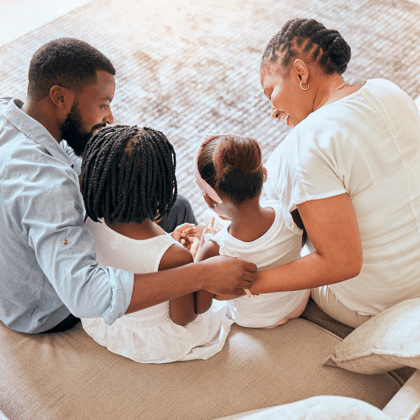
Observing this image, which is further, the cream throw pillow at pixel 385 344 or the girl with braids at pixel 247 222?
the girl with braids at pixel 247 222

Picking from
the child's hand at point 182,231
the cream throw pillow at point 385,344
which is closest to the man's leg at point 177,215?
the child's hand at point 182,231

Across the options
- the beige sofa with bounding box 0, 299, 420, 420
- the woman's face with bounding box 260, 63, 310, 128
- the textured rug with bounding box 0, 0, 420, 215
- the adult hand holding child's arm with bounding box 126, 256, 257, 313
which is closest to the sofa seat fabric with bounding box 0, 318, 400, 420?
the beige sofa with bounding box 0, 299, 420, 420

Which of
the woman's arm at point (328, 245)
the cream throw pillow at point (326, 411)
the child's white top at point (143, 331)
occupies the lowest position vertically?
the child's white top at point (143, 331)

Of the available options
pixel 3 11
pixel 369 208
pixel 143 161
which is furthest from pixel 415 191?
pixel 3 11

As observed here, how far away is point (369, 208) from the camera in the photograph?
1077mm

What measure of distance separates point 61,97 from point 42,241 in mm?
473

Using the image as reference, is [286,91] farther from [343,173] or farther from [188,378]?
[188,378]

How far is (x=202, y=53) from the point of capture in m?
2.99

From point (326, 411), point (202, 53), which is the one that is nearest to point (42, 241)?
point (326, 411)

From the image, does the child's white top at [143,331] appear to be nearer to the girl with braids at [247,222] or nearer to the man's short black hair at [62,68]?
the girl with braids at [247,222]

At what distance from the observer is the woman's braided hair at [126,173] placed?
3.34ft

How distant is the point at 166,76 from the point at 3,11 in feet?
5.44

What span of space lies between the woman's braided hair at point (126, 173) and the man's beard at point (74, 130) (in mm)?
256

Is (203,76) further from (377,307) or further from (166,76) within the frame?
(377,307)
